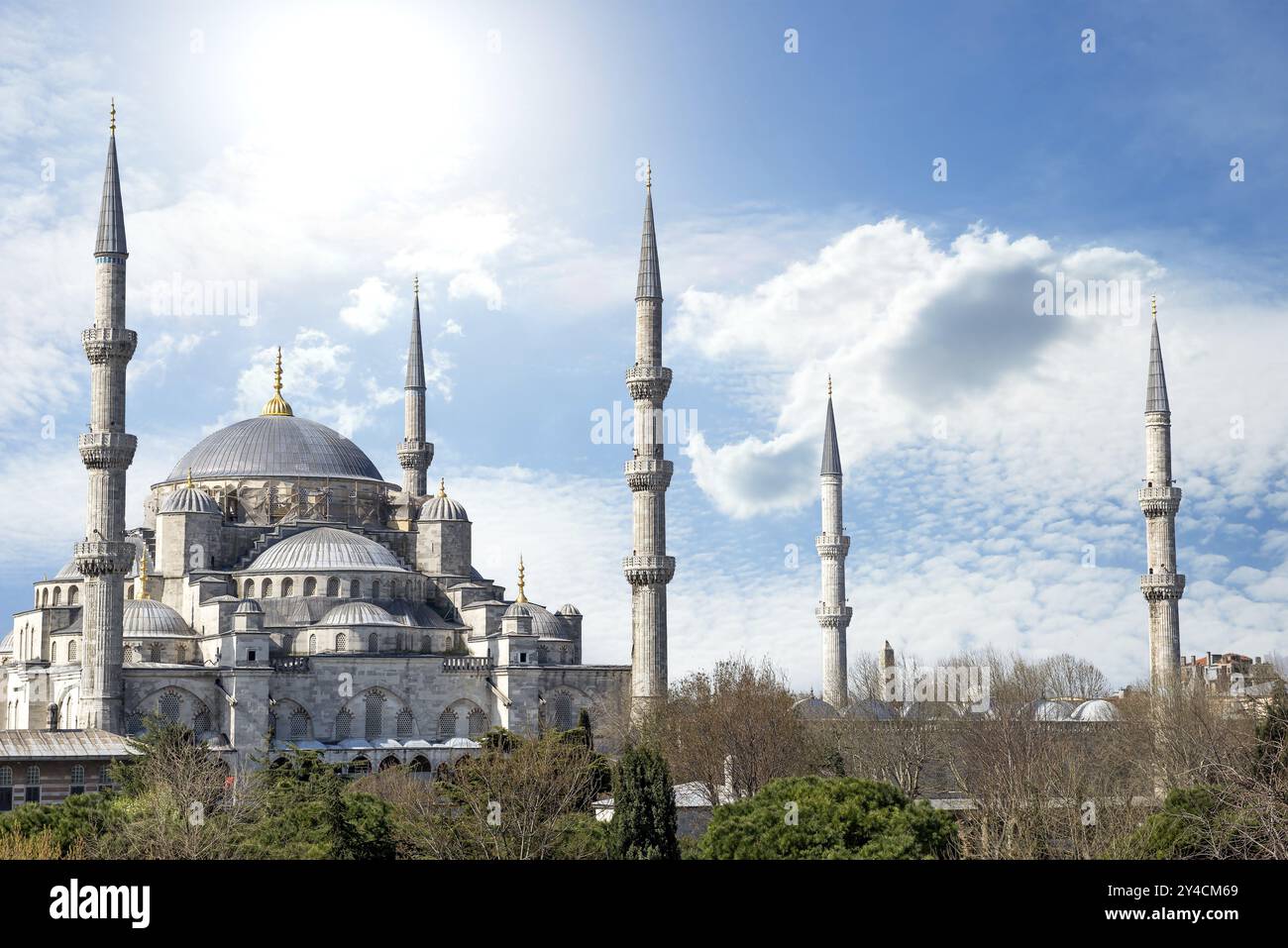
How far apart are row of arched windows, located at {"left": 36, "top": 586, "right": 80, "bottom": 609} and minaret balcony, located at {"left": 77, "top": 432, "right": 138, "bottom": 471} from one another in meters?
9.67

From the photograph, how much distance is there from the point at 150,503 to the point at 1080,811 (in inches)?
1523

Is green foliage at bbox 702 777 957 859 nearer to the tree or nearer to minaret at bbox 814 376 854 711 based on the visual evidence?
the tree

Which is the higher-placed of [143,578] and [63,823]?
[143,578]

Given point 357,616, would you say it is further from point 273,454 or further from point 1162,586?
point 1162,586

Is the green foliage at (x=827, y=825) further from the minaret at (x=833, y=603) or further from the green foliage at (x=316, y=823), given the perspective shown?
the minaret at (x=833, y=603)

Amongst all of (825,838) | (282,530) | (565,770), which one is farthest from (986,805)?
(282,530)

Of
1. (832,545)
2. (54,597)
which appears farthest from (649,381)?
(54,597)

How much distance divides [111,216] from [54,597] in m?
13.9

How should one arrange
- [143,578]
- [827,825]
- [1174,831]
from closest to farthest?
[827,825]
[1174,831]
[143,578]

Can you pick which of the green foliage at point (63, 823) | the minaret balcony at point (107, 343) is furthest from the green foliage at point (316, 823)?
the minaret balcony at point (107, 343)

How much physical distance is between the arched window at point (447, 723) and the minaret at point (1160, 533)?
1896 cm

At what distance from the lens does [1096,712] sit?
158 feet

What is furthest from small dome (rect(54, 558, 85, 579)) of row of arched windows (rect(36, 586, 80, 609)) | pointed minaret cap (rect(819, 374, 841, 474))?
pointed minaret cap (rect(819, 374, 841, 474))
